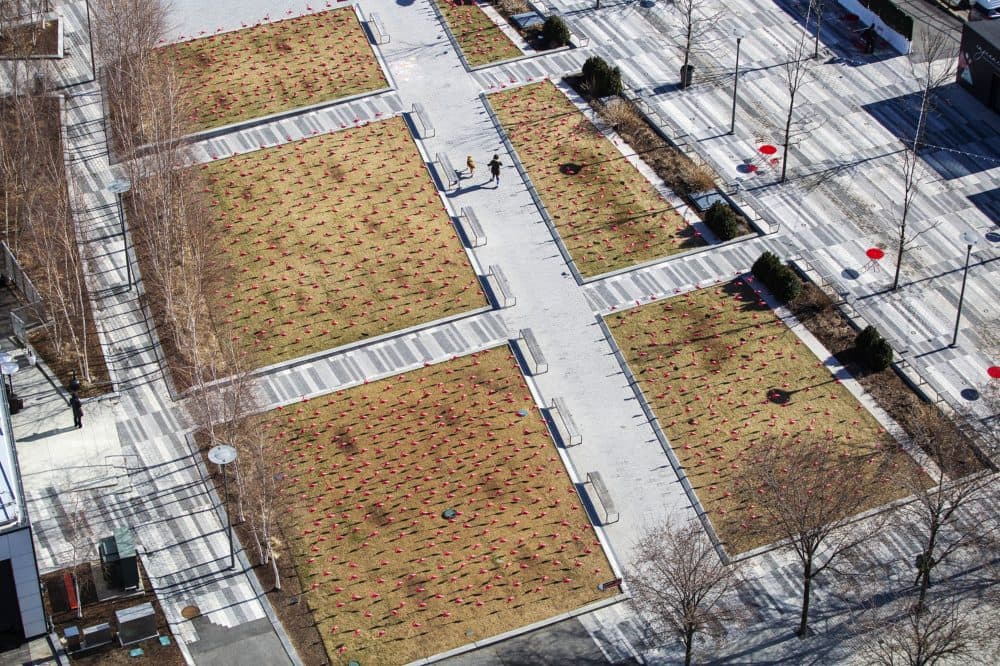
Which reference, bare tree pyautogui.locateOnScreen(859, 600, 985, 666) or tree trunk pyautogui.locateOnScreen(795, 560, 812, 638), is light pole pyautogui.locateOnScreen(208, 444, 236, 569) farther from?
bare tree pyautogui.locateOnScreen(859, 600, 985, 666)

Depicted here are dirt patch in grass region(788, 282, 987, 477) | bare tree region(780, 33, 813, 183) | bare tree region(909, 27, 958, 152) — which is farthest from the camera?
bare tree region(909, 27, 958, 152)

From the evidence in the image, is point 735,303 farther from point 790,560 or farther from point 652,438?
point 790,560

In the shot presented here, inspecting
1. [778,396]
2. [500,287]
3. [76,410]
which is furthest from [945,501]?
[76,410]

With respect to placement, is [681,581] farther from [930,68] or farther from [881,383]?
[930,68]

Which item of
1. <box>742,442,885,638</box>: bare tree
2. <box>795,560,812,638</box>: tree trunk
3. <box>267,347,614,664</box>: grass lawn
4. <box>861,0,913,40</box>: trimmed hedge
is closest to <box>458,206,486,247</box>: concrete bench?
<box>267,347,614,664</box>: grass lawn

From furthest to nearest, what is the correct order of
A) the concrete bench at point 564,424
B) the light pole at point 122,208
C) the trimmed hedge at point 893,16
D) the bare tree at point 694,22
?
the bare tree at point 694,22 < the trimmed hedge at point 893,16 < the light pole at point 122,208 < the concrete bench at point 564,424

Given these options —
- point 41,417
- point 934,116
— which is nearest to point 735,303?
point 934,116

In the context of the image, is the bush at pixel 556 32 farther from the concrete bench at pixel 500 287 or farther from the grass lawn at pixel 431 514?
the grass lawn at pixel 431 514

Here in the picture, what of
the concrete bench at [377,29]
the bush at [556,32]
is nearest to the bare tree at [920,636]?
the bush at [556,32]
